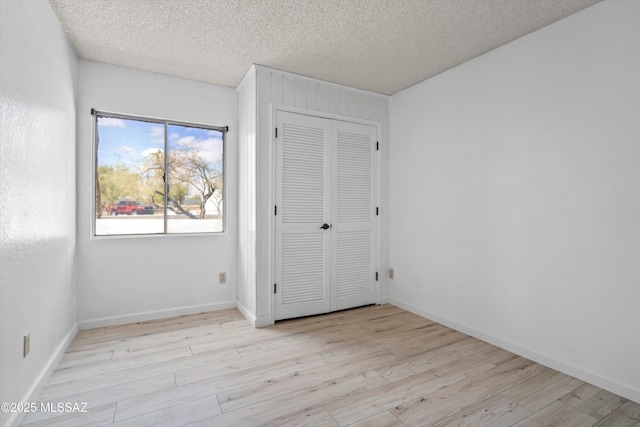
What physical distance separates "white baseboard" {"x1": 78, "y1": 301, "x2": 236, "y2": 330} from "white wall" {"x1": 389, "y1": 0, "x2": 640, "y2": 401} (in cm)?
224

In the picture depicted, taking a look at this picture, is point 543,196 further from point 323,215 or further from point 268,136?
point 268,136

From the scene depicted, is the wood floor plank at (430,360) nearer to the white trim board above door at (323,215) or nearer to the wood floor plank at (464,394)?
the wood floor plank at (464,394)

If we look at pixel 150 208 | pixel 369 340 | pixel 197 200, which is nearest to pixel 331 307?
pixel 369 340

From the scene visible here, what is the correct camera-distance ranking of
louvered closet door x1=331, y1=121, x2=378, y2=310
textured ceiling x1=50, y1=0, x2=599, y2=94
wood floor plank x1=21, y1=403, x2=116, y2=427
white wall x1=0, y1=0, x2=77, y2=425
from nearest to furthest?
1. white wall x1=0, y1=0, x2=77, y2=425
2. wood floor plank x1=21, y1=403, x2=116, y2=427
3. textured ceiling x1=50, y1=0, x2=599, y2=94
4. louvered closet door x1=331, y1=121, x2=378, y2=310

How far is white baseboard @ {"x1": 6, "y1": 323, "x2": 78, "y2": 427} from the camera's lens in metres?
1.64

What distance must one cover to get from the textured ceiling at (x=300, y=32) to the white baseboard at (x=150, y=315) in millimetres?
2476

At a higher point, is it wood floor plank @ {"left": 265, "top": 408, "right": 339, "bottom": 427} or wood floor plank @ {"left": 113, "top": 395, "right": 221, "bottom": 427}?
wood floor plank @ {"left": 113, "top": 395, "right": 221, "bottom": 427}

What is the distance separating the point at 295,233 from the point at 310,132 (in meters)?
1.09

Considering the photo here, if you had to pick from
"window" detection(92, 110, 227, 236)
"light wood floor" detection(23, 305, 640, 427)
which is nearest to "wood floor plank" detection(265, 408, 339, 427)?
"light wood floor" detection(23, 305, 640, 427)

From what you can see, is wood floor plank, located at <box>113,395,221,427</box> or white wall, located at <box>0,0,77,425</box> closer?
white wall, located at <box>0,0,77,425</box>

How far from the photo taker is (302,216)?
335 centimetres

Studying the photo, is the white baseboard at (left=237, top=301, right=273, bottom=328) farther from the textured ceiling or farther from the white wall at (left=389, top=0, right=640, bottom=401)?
the textured ceiling

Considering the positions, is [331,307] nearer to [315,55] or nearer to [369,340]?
[369,340]

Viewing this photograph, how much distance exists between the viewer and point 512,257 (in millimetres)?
2584
